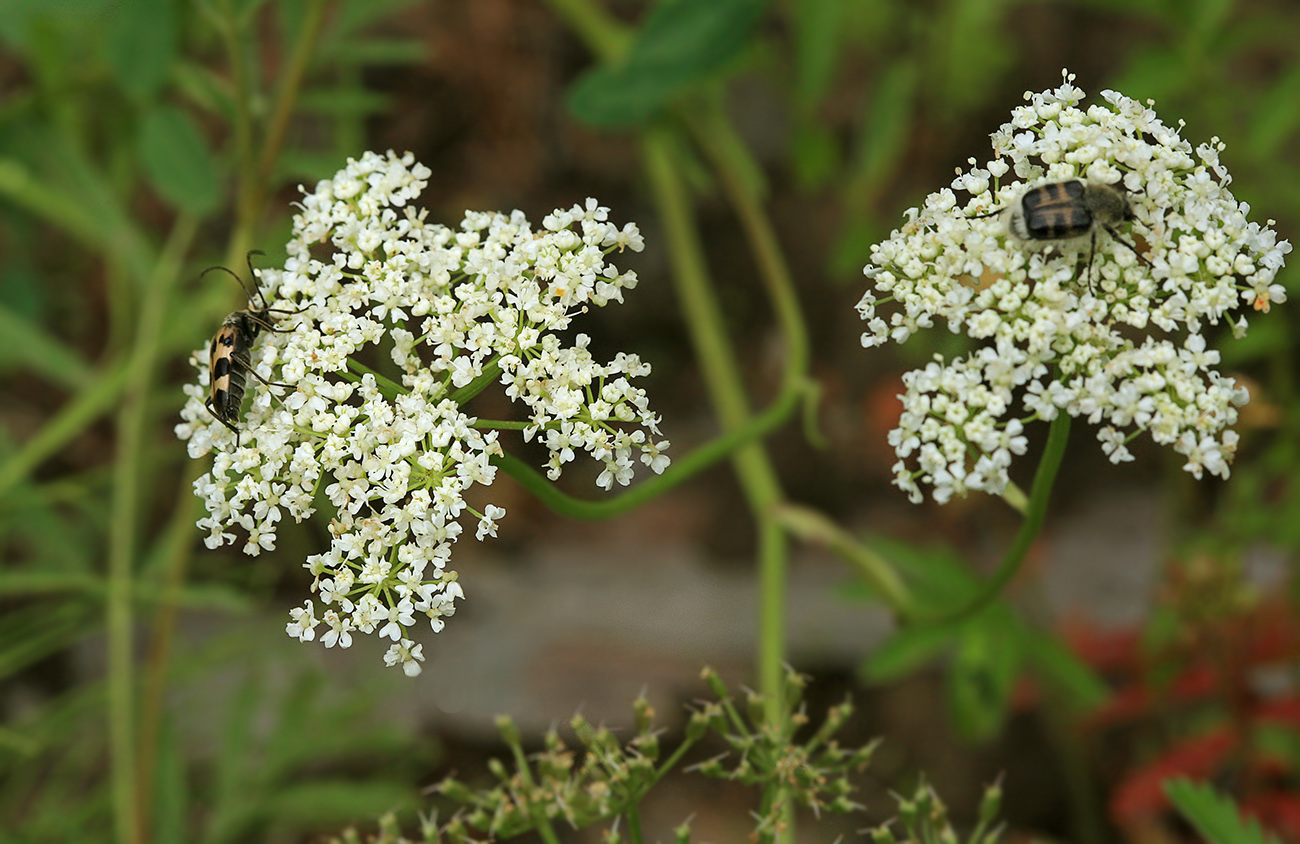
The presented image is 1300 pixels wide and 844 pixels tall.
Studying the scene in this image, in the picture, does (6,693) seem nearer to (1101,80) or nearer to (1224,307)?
(1224,307)

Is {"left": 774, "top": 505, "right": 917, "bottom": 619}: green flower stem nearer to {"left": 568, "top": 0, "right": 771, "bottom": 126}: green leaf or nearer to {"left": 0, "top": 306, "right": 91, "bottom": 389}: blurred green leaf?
{"left": 568, "top": 0, "right": 771, "bottom": 126}: green leaf

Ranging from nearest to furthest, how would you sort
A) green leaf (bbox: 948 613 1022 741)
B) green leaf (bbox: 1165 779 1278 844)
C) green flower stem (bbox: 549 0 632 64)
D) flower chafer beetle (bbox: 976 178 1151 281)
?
flower chafer beetle (bbox: 976 178 1151 281)
green leaf (bbox: 1165 779 1278 844)
green leaf (bbox: 948 613 1022 741)
green flower stem (bbox: 549 0 632 64)

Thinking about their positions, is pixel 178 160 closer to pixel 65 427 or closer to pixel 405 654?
pixel 65 427

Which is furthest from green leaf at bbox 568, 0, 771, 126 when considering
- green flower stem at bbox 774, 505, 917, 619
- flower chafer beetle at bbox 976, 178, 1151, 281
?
flower chafer beetle at bbox 976, 178, 1151, 281

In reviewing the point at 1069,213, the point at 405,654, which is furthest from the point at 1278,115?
the point at 405,654

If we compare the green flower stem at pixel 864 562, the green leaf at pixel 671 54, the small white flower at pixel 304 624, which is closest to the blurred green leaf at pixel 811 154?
the green leaf at pixel 671 54

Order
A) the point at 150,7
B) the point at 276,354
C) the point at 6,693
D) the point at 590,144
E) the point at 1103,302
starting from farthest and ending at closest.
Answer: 1. the point at 590,144
2. the point at 6,693
3. the point at 150,7
4. the point at 276,354
5. the point at 1103,302

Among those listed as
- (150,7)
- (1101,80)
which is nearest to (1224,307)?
(150,7)

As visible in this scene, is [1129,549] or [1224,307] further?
[1129,549]
